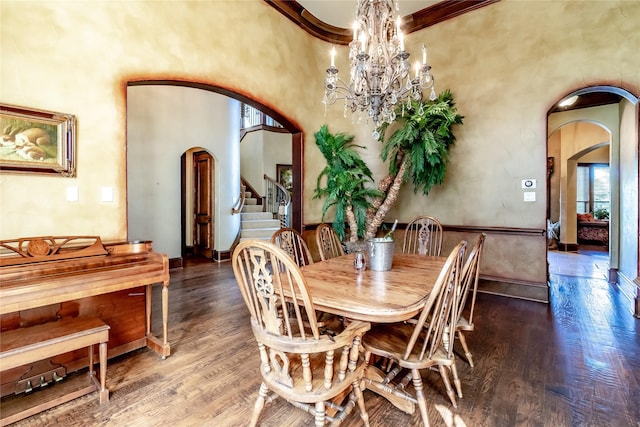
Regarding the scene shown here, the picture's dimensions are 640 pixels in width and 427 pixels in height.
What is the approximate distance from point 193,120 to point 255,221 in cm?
267

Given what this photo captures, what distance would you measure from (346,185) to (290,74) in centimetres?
169

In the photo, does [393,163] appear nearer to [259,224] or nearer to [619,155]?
[619,155]

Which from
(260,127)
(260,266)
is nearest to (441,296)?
(260,266)

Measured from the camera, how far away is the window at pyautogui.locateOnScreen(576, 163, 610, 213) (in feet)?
33.1

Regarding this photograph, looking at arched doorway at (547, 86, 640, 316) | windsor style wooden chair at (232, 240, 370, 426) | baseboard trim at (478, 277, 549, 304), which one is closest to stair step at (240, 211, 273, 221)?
baseboard trim at (478, 277, 549, 304)

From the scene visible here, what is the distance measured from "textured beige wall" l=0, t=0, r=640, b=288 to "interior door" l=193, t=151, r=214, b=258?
9.64 ft

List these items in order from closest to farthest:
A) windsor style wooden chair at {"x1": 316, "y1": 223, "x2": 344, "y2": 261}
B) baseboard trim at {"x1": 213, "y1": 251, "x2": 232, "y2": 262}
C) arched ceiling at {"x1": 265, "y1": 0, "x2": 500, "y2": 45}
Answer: windsor style wooden chair at {"x1": 316, "y1": 223, "x2": 344, "y2": 261}, arched ceiling at {"x1": 265, "y1": 0, "x2": 500, "y2": 45}, baseboard trim at {"x1": 213, "y1": 251, "x2": 232, "y2": 262}

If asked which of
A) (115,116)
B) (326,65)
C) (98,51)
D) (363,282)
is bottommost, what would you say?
(363,282)

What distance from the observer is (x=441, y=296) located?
4.82ft

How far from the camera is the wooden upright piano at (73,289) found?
5.80 ft

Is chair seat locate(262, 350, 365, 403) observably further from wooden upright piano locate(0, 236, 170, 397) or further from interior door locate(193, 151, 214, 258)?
interior door locate(193, 151, 214, 258)

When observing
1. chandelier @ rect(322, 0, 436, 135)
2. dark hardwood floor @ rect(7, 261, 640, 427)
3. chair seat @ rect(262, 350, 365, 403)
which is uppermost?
chandelier @ rect(322, 0, 436, 135)

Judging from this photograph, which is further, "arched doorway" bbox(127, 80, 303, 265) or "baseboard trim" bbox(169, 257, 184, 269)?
"baseboard trim" bbox(169, 257, 184, 269)

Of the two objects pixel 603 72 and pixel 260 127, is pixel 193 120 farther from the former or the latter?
pixel 603 72
